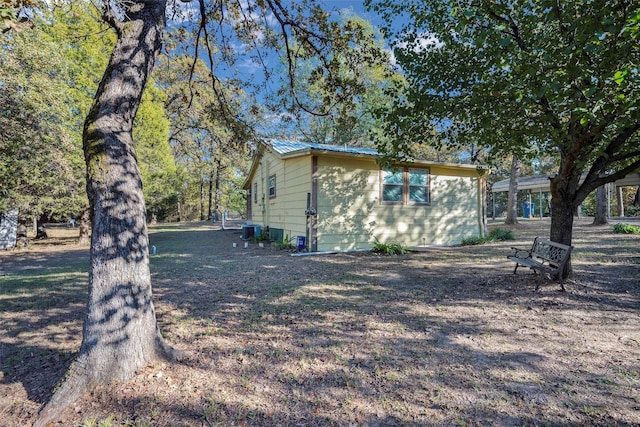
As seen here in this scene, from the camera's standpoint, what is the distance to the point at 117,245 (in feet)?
8.21

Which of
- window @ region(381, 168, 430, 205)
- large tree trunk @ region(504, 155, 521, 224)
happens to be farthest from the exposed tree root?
large tree trunk @ region(504, 155, 521, 224)

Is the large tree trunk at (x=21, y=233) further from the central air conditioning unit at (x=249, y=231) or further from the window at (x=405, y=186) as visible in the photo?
the window at (x=405, y=186)

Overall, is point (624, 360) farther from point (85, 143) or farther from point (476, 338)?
point (85, 143)

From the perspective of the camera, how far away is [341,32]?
551 cm

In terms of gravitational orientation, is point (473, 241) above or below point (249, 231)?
below

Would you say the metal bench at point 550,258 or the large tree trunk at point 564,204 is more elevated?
the large tree trunk at point 564,204

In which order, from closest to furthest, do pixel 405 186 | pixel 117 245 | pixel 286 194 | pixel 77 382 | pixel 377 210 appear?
pixel 77 382
pixel 117 245
pixel 377 210
pixel 405 186
pixel 286 194

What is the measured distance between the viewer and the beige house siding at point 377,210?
31.1 feet

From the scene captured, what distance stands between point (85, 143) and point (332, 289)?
12.8ft

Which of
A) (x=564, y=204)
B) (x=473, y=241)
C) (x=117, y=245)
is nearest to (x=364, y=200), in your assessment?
(x=473, y=241)

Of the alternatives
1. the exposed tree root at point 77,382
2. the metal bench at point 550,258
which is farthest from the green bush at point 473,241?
the exposed tree root at point 77,382

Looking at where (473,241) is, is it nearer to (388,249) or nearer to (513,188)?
(388,249)

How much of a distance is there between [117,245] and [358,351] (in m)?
2.33

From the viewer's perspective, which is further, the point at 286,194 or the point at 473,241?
the point at 286,194
